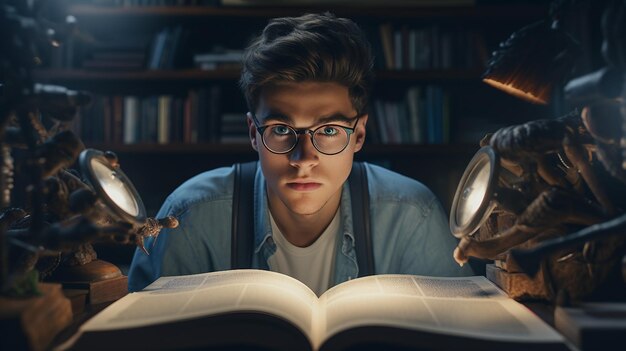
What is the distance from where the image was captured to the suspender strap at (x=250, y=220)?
5.57ft

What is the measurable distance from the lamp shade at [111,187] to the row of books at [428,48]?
1.88 metres

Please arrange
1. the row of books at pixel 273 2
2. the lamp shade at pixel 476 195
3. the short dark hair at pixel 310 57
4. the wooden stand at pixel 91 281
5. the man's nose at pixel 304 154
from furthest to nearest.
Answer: the row of books at pixel 273 2
the short dark hair at pixel 310 57
the man's nose at pixel 304 154
the wooden stand at pixel 91 281
the lamp shade at pixel 476 195

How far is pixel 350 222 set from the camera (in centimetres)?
176

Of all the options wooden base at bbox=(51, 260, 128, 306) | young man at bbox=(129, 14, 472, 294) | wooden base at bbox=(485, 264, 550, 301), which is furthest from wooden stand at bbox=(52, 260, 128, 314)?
wooden base at bbox=(485, 264, 550, 301)

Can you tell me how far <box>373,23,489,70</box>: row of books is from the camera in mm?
2785

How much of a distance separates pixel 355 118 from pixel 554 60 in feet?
2.31

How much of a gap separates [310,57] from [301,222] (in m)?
0.50

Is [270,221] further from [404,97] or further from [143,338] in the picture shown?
[404,97]

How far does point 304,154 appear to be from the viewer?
1.49 m

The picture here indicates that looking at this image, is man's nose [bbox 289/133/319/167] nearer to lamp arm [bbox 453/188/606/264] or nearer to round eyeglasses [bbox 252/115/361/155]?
round eyeglasses [bbox 252/115/361/155]

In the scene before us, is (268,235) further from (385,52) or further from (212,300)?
(385,52)

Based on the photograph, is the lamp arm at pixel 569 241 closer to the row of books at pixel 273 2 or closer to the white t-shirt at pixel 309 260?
the white t-shirt at pixel 309 260

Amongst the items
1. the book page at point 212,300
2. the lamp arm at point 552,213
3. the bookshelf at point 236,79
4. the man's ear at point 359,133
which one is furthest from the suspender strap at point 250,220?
the bookshelf at point 236,79

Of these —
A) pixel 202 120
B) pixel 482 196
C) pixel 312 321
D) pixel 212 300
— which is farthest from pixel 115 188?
pixel 202 120
